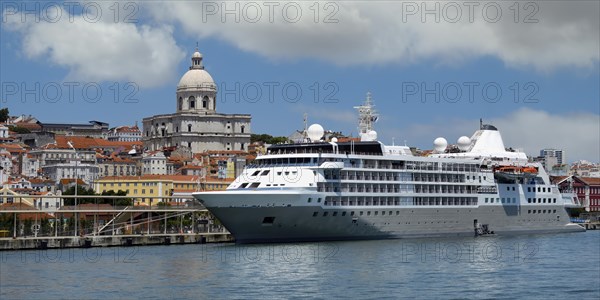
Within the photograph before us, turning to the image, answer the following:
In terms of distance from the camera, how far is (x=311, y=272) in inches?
1698

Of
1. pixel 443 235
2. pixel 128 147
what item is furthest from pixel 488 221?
pixel 128 147

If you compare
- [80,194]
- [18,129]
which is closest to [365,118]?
[80,194]

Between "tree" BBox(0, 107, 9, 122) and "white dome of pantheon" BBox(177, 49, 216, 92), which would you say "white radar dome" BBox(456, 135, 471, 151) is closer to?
"white dome of pantheon" BBox(177, 49, 216, 92)

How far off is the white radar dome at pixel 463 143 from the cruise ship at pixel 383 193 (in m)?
0.07

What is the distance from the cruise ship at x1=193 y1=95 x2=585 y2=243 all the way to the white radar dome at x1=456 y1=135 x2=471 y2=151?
0.07 m

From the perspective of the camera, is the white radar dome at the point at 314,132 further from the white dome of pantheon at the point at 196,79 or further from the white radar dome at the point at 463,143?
the white dome of pantheon at the point at 196,79

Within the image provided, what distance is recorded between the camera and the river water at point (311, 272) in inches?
1478

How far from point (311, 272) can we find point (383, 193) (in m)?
21.2

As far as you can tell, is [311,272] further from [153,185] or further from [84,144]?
[84,144]

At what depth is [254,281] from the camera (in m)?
40.2

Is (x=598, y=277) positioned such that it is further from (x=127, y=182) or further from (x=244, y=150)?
(x=244, y=150)

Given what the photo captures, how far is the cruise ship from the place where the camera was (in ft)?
188

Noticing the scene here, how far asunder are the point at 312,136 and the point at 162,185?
47005 millimetres

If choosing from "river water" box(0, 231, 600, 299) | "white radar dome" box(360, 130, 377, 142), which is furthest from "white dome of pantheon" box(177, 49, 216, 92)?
"river water" box(0, 231, 600, 299)
